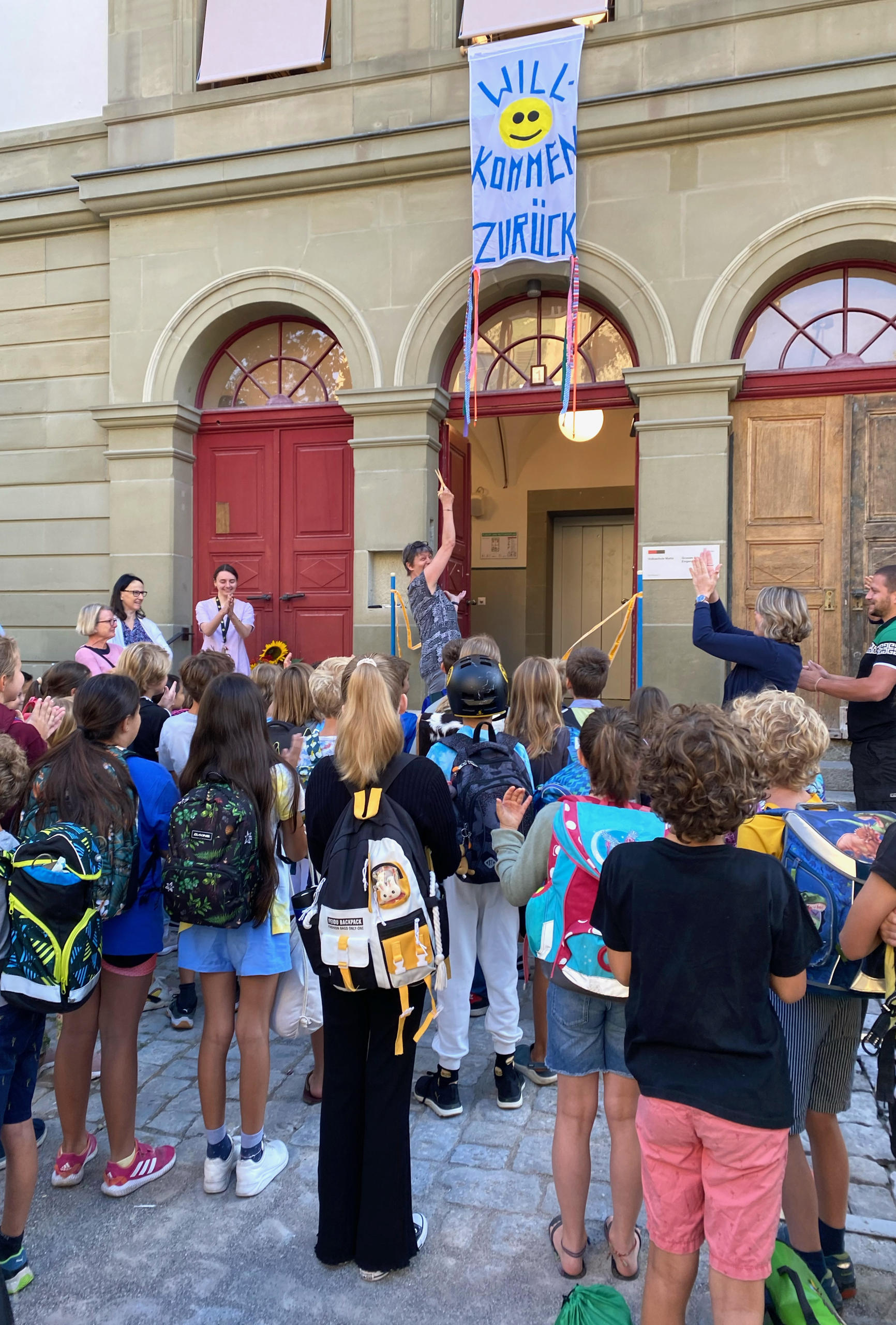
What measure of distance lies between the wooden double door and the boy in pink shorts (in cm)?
556

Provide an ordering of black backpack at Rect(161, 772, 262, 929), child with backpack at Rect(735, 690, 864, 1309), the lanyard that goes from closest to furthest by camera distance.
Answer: child with backpack at Rect(735, 690, 864, 1309), black backpack at Rect(161, 772, 262, 929), the lanyard

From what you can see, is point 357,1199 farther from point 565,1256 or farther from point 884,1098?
point 884,1098

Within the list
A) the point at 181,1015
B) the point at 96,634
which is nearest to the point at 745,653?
the point at 181,1015

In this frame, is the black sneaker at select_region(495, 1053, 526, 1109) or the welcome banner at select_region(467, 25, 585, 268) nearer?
the black sneaker at select_region(495, 1053, 526, 1109)

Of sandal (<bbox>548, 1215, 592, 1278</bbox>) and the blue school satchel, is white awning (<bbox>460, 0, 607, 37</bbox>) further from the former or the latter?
sandal (<bbox>548, 1215, 592, 1278</bbox>)

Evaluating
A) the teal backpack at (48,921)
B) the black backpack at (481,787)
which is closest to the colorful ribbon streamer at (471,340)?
the black backpack at (481,787)

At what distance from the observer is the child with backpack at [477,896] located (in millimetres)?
3152

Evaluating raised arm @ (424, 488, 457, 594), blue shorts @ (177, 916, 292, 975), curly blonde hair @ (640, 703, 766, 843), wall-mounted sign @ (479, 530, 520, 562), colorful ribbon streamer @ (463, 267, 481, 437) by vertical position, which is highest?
colorful ribbon streamer @ (463, 267, 481, 437)

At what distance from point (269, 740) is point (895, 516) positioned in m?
5.89

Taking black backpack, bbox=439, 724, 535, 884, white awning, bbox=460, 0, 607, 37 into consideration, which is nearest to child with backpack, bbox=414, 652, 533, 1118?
black backpack, bbox=439, 724, 535, 884

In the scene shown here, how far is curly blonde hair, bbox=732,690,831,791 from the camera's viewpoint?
8.20ft

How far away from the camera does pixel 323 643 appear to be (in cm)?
854

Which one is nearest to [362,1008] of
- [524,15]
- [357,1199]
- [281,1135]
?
[357,1199]

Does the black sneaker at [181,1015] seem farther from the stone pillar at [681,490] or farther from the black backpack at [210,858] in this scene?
the stone pillar at [681,490]
